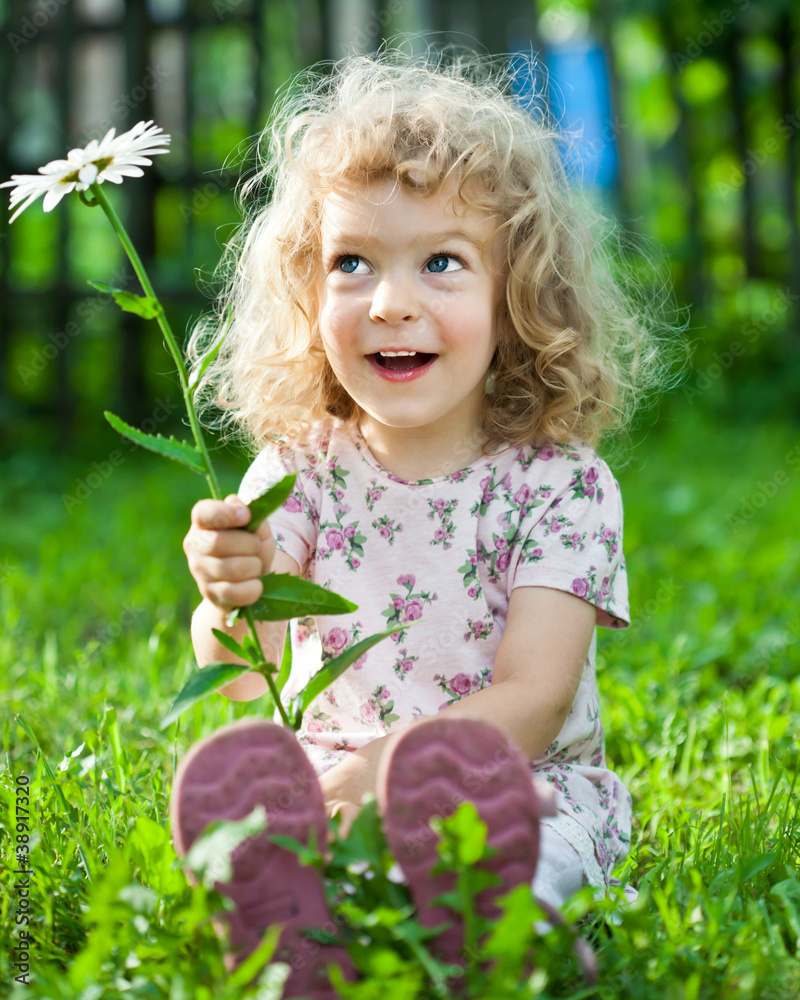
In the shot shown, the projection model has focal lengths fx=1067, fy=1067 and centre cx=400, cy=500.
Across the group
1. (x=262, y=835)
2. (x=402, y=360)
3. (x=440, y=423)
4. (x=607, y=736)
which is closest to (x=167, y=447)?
(x=262, y=835)

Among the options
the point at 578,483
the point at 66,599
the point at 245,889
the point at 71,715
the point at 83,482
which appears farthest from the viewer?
the point at 83,482

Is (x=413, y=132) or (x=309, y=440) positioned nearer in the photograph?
(x=413, y=132)

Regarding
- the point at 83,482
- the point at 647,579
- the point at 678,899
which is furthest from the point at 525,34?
the point at 678,899

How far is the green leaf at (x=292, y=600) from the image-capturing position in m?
1.15

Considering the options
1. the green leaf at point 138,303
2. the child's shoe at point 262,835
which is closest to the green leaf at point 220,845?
the child's shoe at point 262,835

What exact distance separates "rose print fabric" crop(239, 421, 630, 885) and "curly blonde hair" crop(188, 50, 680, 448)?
116 millimetres

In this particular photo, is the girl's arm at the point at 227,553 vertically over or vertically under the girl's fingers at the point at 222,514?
under

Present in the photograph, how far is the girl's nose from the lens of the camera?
1.46 m

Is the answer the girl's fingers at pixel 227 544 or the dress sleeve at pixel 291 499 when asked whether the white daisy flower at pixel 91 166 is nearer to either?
the girl's fingers at pixel 227 544

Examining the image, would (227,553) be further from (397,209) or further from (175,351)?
(397,209)

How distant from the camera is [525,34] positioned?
562 centimetres

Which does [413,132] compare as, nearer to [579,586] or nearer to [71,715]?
[579,586]

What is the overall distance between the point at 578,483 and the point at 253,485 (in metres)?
0.52

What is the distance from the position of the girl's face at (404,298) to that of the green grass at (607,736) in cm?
63
